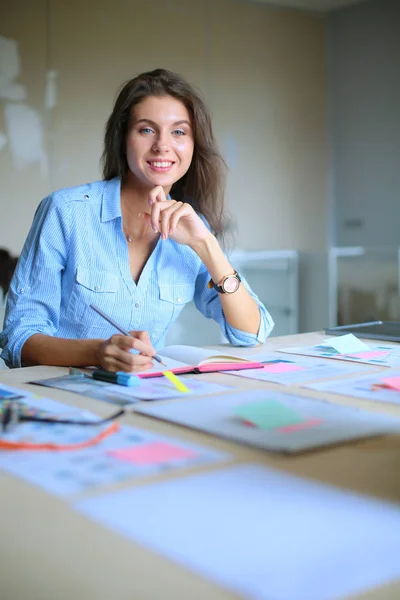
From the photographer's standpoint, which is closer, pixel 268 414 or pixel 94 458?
pixel 94 458

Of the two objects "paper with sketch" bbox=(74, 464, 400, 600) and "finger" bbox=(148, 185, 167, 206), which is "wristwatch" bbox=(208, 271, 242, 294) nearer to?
"finger" bbox=(148, 185, 167, 206)

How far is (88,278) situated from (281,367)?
0.58 m

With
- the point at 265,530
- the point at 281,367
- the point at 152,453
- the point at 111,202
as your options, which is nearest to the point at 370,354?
the point at 281,367

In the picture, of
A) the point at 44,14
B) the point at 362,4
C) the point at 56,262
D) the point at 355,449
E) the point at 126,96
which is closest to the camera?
the point at 355,449

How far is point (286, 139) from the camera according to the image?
4.49 metres

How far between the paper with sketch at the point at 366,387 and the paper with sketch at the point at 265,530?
43 cm

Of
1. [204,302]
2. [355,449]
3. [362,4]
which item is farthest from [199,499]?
[362,4]

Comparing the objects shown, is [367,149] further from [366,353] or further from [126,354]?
[126,354]

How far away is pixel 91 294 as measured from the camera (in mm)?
1774

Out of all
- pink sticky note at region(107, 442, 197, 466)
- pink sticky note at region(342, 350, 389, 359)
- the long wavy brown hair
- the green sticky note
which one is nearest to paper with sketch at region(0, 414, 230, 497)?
pink sticky note at region(107, 442, 197, 466)

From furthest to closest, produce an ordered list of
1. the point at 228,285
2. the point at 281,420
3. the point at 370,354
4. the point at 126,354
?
the point at 228,285
the point at 370,354
the point at 126,354
the point at 281,420

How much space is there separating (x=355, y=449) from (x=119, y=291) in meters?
1.03

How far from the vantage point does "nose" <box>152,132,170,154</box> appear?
1.89 metres

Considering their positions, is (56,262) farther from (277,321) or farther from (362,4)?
(362,4)
